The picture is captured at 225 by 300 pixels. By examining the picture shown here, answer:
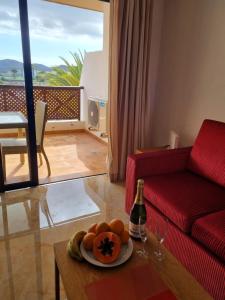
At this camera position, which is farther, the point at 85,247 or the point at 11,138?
the point at 11,138

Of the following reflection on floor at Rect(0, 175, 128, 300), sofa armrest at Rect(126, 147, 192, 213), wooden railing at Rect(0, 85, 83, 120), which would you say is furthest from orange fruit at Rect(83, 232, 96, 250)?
wooden railing at Rect(0, 85, 83, 120)

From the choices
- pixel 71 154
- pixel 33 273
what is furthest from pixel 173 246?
pixel 71 154

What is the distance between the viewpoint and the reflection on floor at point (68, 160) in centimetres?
281

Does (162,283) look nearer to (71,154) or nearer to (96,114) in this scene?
(71,154)

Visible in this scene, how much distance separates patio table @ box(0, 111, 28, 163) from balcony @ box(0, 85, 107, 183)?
0.17ft

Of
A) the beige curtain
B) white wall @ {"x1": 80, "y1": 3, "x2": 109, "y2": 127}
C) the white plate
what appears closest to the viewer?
the white plate

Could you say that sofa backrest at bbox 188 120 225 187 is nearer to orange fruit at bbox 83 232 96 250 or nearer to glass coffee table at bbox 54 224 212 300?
glass coffee table at bbox 54 224 212 300

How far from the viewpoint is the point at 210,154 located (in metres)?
1.85

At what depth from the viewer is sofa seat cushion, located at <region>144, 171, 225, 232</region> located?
1419 millimetres

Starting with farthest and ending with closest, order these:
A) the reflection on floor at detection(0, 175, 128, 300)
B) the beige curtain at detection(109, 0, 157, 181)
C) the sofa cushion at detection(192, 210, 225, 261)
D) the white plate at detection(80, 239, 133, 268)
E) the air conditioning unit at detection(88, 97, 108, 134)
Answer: the air conditioning unit at detection(88, 97, 108, 134) < the beige curtain at detection(109, 0, 157, 181) < the reflection on floor at detection(0, 175, 128, 300) < the sofa cushion at detection(192, 210, 225, 261) < the white plate at detection(80, 239, 133, 268)

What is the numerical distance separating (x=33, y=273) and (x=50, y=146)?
2717 millimetres

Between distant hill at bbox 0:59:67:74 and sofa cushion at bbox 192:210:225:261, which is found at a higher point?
distant hill at bbox 0:59:67:74

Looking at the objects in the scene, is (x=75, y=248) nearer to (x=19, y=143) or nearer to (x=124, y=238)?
(x=124, y=238)

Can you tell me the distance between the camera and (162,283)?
3.02ft
